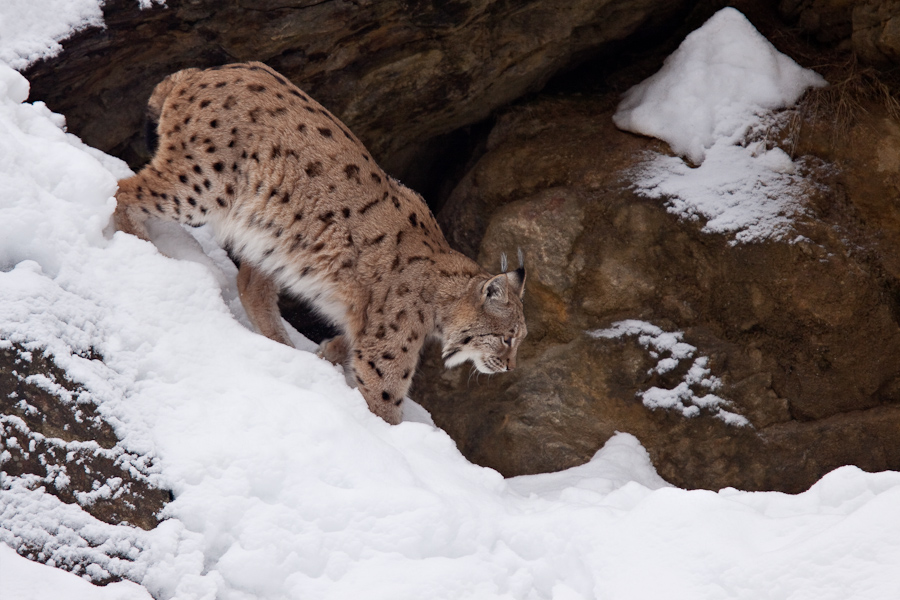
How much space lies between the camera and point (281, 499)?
3.32m

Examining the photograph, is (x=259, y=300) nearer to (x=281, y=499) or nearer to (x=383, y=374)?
(x=383, y=374)

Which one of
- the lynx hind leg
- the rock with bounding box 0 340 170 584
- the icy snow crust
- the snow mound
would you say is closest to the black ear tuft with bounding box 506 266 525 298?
the icy snow crust

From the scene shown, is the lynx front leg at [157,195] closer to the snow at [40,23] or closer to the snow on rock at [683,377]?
the snow at [40,23]

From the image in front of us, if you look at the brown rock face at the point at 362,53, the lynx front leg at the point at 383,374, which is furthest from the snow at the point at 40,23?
the lynx front leg at the point at 383,374

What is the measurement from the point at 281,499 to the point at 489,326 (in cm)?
211

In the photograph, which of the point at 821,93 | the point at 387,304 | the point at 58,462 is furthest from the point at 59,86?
the point at 821,93

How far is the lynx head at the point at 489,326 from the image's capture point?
5.04 m

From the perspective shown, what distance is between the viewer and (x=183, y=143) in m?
4.55

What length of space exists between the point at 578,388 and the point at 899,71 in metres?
2.97

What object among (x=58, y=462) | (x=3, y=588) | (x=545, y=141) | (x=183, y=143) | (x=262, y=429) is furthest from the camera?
(x=545, y=141)

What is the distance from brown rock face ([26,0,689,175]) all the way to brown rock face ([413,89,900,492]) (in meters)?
0.99

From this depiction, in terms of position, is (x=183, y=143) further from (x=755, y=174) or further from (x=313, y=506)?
(x=755, y=174)

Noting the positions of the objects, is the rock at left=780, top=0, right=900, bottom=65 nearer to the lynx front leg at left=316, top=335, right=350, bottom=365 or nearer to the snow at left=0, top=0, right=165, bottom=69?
the lynx front leg at left=316, top=335, right=350, bottom=365

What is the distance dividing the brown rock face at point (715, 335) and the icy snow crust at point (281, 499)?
133cm
